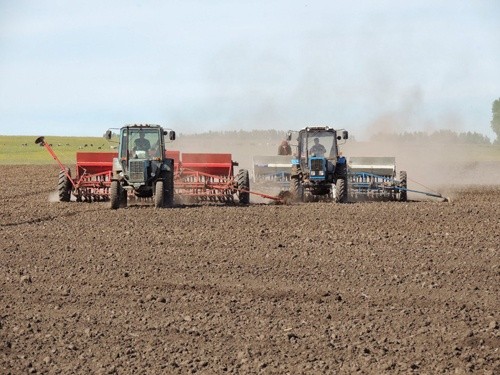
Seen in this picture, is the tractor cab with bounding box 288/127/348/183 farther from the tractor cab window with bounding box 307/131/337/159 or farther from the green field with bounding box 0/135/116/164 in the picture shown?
the green field with bounding box 0/135/116/164

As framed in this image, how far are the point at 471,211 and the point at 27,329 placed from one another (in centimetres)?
1380

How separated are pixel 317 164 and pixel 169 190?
4.44 m

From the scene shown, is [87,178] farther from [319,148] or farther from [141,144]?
[319,148]

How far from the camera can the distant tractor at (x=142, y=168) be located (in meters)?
21.8

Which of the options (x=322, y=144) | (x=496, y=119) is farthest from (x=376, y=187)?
(x=496, y=119)

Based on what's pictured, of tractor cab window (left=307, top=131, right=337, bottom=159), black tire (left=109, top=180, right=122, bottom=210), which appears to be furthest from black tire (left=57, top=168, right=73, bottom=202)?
tractor cab window (left=307, top=131, right=337, bottom=159)

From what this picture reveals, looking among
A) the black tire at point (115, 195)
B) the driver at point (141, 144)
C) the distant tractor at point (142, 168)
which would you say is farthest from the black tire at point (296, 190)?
the black tire at point (115, 195)

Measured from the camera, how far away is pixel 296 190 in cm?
2520

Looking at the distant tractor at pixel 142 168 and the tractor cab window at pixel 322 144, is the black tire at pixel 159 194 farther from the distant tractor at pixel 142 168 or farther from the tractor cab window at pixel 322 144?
the tractor cab window at pixel 322 144

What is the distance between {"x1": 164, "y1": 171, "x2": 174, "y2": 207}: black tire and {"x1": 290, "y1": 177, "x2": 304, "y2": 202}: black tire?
409 centimetres

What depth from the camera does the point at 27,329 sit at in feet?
29.2

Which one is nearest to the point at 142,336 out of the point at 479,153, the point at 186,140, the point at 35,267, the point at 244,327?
the point at 244,327

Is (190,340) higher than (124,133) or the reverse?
the reverse

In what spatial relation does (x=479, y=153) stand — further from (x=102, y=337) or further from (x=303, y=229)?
(x=102, y=337)
